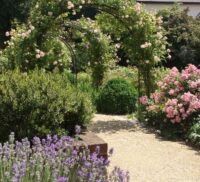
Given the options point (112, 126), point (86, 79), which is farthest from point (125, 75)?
point (112, 126)

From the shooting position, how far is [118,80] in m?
11.6

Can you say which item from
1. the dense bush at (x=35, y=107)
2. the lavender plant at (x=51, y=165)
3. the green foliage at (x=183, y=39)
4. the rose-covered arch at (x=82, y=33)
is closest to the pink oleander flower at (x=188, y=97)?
the rose-covered arch at (x=82, y=33)

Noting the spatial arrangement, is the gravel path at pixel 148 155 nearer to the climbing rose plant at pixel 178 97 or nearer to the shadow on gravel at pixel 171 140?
the shadow on gravel at pixel 171 140

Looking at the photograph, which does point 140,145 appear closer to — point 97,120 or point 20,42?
point 97,120

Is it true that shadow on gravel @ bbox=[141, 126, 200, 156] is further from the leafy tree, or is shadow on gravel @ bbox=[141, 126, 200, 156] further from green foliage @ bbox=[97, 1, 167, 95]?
the leafy tree

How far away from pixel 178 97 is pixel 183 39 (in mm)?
11795

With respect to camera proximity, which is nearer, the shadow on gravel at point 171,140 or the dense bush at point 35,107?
the dense bush at point 35,107

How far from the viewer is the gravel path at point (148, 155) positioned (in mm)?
5922

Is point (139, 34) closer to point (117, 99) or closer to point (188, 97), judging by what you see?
→ point (117, 99)

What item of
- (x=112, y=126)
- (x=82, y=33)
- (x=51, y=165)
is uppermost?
(x=82, y=33)

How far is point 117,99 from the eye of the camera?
443 inches

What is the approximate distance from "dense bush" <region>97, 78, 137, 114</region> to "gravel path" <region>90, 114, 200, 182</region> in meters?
1.89

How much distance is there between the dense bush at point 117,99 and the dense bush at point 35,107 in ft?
20.0

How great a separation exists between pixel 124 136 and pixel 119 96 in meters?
3.10
